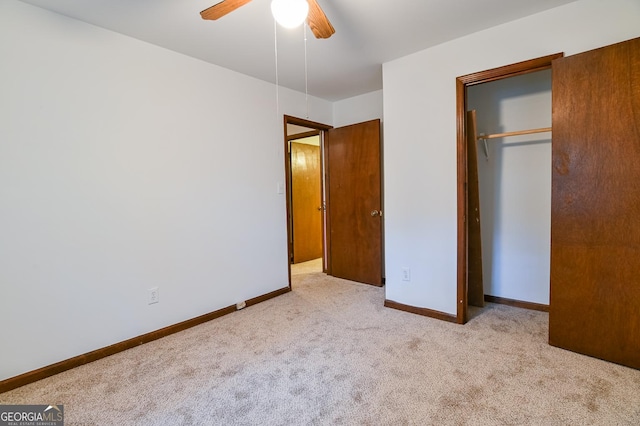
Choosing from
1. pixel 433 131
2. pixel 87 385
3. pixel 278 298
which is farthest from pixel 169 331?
pixel 433 131

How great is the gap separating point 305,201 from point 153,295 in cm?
298

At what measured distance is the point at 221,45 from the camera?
8.00 ft

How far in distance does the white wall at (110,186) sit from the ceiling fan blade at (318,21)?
1.46 metres

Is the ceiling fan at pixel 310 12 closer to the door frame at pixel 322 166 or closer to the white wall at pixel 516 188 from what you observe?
the door frame at pixel 322 166

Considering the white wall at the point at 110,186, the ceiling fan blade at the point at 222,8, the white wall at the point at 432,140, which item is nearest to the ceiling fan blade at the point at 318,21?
the ceiling fan blade at the point at 222,8

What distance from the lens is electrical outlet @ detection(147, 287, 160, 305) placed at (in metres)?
2.44

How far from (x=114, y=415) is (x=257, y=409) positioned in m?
0.74

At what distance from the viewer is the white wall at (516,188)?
2.78 m

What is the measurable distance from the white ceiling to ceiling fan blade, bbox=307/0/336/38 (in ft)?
1.05

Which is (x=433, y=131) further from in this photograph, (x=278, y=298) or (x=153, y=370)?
(x=153, y=370)

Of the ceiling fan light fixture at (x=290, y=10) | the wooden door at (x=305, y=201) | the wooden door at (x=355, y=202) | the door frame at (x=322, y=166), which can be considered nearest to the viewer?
the ceiling fan light fixture at (x=290, y=10)

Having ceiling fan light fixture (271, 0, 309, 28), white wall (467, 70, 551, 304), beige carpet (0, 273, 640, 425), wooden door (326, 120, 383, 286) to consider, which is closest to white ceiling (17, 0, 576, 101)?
ceiling fan light fixture (271, 0, 309, 28)

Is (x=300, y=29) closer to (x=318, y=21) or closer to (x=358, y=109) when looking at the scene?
(x=318, y=21)

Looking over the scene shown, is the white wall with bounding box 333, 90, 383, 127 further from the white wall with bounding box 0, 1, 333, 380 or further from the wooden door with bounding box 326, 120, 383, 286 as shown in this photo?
the white wall with bounding box 0, 1, 333, 380
